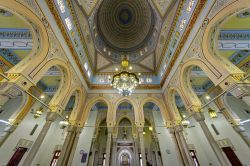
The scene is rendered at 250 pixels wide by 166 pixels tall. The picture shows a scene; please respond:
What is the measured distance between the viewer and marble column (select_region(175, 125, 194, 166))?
742 centimetres

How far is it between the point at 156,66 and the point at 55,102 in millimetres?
10047

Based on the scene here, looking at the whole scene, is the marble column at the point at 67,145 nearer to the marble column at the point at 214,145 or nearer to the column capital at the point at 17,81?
the column capital at the point at 17,81

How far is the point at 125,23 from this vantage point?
14477 millimetres

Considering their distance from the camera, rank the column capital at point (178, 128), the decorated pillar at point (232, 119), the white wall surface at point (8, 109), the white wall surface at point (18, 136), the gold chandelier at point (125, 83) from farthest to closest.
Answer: the white wall surface at point (8, 109)
the white wall surface at point (18, 136)
the column capital at point (178, 128)
the decorated pillar at point (232, 119)
the gold chandelier at point (125, 83)

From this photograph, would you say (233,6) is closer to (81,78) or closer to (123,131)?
(81,78)

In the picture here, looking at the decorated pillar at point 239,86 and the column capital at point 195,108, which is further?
the column capital at point 195,108

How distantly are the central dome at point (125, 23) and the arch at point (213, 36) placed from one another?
24.2 ft

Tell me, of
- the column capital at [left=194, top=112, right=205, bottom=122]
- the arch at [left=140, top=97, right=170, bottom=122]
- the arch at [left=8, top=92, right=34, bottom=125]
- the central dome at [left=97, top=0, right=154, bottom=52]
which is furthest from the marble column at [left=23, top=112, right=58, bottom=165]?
the central dome at [left=97, top=0, right=154, bottom=52]

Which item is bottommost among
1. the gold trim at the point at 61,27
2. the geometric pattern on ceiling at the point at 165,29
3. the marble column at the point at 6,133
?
the marble column at the point at 6,133

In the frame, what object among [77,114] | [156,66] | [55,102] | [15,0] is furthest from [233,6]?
[77,114]

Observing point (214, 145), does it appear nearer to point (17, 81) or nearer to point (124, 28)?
point (17, 81)

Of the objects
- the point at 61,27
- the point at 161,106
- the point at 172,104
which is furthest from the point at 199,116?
the point at 61,27

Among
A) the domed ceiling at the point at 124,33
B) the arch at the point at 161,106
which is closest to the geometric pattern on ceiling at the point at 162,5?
the domed ceiling at the point at 124,33

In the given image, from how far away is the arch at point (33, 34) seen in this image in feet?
14.9
